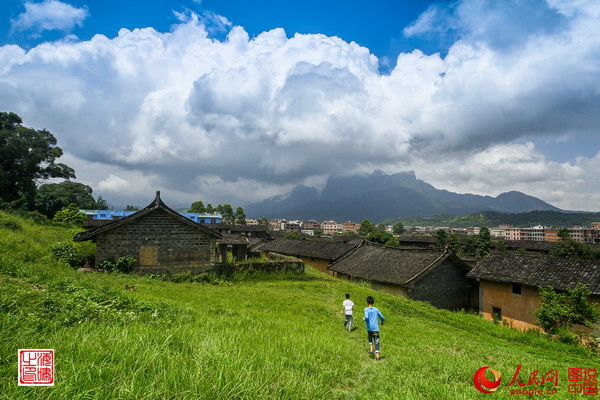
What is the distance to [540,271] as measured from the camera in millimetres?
19750

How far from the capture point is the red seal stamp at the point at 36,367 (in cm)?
346

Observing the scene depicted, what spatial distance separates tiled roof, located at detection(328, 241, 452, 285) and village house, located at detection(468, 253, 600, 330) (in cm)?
310

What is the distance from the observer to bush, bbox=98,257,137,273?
17.5 meters

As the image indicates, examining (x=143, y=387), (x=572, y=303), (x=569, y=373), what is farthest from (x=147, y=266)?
(x=572, y=303)

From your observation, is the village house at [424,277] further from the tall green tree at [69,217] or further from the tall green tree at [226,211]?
the tall green tree at [226,211]

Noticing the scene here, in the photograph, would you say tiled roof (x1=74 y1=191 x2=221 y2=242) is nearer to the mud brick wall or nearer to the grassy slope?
the mud brick wall

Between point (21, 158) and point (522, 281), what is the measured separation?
45.7m

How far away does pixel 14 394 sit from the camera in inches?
124

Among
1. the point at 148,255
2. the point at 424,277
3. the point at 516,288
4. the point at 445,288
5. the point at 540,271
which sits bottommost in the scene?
the point at 445,288

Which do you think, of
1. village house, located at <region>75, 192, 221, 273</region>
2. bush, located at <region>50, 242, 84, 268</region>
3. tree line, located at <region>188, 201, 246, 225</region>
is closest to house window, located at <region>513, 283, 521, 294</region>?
village house, located at <region>75, 192, 221, 273</region>

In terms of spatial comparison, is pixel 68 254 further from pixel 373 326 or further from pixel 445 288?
pixel 445 288

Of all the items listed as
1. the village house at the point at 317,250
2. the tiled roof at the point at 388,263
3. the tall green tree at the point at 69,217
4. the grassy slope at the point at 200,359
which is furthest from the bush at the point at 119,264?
the tall green tree at the point at 69,217

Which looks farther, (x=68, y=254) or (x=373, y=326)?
(x=68, y=254)

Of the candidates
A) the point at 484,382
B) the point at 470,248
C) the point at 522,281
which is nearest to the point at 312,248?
the point at 522,281
